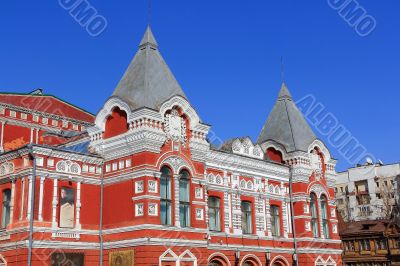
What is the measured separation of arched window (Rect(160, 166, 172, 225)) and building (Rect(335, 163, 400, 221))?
52.2 metres

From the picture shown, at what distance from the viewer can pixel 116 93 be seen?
84.3ft

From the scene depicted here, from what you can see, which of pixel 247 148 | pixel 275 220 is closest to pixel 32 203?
pixel 247 148

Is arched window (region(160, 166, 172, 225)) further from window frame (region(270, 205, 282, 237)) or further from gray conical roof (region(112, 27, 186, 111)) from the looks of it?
window frame (region(270, 205, 282, 237))

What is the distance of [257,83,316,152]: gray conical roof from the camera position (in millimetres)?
32375

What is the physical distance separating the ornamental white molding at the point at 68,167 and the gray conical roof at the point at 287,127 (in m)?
13.7

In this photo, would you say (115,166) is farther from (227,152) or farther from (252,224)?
(252,224)

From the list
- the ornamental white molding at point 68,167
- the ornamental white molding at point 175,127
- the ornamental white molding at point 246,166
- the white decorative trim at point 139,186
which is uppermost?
the ornamental white molding at point 175,127

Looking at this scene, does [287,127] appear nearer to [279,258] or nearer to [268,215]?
[268,215]

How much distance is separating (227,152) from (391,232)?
2294 cm

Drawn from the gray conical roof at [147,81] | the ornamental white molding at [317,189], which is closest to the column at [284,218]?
the ornamental white molding at [317,189]

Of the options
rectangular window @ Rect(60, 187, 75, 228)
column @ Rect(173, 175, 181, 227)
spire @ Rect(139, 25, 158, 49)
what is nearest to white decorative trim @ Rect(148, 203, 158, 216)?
column @ Rect(173, 175, 181, 227)

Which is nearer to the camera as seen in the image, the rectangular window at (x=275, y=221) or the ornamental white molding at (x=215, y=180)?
the ornamental white molding at (x=215, y=180)

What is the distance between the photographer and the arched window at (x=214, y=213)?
88.2ft

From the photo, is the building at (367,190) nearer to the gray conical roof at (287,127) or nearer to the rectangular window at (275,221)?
the gray conical roof at (287,127)
